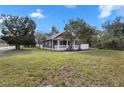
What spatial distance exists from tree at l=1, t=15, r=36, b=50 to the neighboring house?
114 inches

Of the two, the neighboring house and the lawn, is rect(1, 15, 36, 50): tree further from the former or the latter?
the neighboring house

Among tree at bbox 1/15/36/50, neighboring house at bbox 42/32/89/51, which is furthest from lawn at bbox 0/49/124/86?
neighboring house at bbox 42/32/89/51

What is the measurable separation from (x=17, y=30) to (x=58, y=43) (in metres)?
5.04

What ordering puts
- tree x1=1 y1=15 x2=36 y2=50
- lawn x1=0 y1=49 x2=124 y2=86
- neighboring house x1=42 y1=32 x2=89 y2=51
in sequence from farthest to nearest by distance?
neighboring house x1=42 y1=32 x2=89 y2=51 < tree x1=1 y1=15 x2=36 y2=50 < lawn x1=0 y1=49 x2=124 y2=86

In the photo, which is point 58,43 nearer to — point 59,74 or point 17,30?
point 17,30

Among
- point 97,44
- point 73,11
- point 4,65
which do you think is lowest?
point 4,65

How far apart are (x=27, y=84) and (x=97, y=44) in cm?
381

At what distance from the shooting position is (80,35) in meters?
8.59

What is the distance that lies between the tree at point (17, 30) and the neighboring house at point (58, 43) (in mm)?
2884

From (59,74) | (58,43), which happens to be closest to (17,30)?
(59,74)

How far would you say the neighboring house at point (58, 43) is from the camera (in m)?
9.12

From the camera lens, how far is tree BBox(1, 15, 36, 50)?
16.8 feet
